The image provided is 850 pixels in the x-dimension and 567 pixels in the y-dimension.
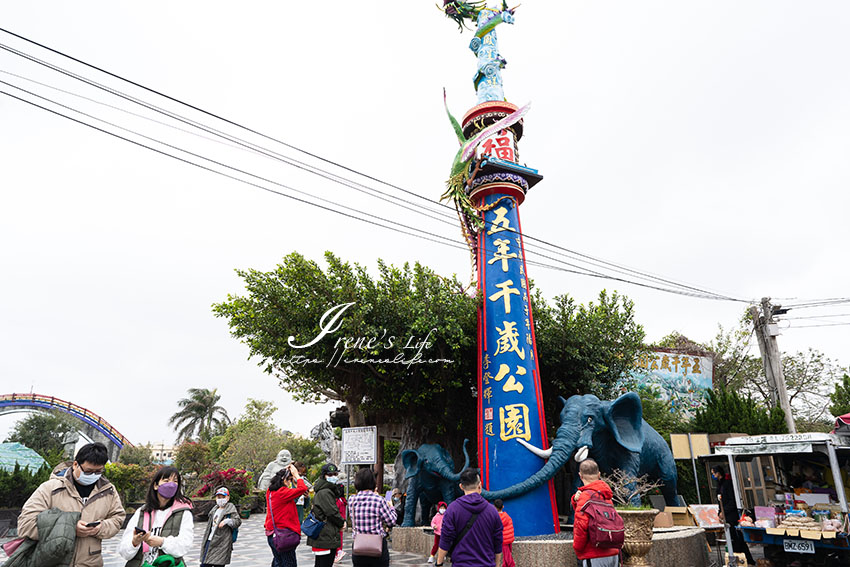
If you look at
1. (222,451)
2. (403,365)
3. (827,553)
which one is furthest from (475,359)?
(222,451)

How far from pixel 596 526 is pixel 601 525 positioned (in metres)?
0.04

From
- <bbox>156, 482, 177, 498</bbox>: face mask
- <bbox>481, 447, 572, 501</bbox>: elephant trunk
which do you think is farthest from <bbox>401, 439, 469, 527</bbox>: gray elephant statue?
<bbox>156, 482, 177, 498</bbox>: face mask

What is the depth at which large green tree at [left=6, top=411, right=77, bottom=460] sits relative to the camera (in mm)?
38938

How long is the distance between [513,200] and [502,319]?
319cm

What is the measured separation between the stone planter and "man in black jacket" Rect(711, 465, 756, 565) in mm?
2533

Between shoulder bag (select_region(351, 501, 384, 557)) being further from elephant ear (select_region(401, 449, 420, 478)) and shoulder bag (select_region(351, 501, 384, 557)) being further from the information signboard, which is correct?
elephant ear (select_region(401, 449, 420, 478))

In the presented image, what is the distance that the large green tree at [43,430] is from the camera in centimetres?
3894

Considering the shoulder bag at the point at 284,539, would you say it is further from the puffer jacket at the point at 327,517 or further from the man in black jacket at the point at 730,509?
the man in black jacket at the point at 730,509

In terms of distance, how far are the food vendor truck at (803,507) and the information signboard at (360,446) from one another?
6.86 meters

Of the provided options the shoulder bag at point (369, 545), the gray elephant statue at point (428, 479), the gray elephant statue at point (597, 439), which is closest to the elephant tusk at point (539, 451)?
the gray elephant statue at point (597, 439)

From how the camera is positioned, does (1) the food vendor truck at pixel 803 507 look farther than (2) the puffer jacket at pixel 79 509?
Yes

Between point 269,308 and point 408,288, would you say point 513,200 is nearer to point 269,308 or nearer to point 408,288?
point 408,288

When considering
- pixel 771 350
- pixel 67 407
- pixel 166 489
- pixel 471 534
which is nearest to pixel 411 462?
pixel 471 534

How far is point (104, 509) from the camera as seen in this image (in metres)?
3.88
